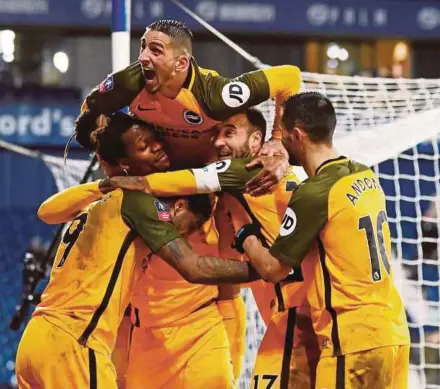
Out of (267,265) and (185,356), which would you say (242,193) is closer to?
(267,265)

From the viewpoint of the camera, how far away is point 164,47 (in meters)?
4.07

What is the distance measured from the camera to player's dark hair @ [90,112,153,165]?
12.8 ft

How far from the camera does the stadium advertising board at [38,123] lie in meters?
10.9

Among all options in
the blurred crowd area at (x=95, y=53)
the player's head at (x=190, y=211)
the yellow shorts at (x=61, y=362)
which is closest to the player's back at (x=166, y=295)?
the player's head at (x=190, y=211)

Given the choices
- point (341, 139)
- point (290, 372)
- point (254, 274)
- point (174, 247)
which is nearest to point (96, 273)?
point (174, 247)

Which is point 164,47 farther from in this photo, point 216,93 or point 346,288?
point 346,288

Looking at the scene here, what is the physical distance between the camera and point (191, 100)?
411 centimetres

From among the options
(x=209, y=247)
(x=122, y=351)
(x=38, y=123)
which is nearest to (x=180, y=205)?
(x=209, y=247)

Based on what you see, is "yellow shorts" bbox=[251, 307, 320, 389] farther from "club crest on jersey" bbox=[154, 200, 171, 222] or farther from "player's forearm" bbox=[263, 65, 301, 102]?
"player's forearm" bbox=[263, 65, 301, 102]

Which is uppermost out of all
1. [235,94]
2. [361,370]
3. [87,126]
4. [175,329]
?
[235,94]

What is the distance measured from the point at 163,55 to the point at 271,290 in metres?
1.09

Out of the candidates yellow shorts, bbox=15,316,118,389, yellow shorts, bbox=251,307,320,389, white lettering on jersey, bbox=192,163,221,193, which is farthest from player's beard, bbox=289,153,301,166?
yellow shorts, bbox=15,316,118,389

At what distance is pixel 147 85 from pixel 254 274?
3.27ft

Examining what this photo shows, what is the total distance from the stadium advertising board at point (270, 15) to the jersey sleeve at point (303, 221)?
8.01 metres
